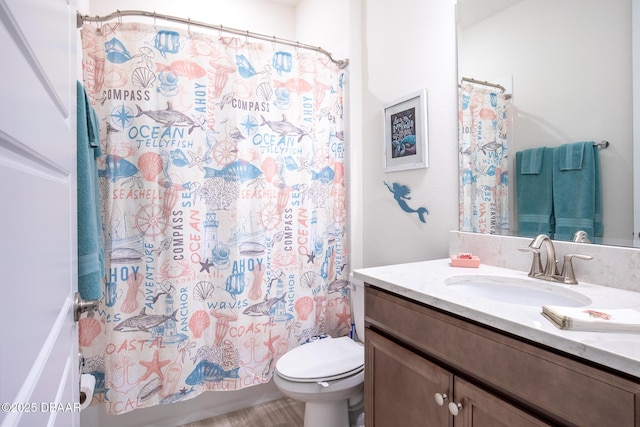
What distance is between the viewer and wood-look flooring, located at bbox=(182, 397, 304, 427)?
1826mm

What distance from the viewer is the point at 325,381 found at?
138 centimetres

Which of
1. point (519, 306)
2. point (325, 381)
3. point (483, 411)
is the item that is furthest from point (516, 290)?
point (325, 381)

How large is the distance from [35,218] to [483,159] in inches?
58.2

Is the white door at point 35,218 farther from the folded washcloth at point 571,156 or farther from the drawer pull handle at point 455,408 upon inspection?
the folded washcloth at point 571,156

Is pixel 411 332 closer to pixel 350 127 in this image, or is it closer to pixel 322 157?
pixel 322 157

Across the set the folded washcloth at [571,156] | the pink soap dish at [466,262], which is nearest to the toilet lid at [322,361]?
the pink soap dish at [466,262]

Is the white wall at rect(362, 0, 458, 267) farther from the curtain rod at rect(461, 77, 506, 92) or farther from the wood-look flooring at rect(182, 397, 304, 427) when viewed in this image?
the wood-look flooring at rect(182, 397, 304, 427)

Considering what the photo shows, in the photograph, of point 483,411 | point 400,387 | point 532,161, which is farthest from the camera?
point 532,161

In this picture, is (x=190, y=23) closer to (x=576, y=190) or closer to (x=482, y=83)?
(x=482, y=83)

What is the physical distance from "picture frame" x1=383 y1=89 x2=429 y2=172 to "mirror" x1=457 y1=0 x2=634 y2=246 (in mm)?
334

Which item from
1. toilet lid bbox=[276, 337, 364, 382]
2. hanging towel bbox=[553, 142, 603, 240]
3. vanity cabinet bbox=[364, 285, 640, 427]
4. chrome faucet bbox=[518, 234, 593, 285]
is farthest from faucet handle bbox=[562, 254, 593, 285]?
toilet lid bbox=[276, 337, 364, 382]

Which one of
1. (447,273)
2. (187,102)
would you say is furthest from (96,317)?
(447,273)

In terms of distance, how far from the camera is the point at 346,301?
209cm

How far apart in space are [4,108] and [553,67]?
4.67ft
